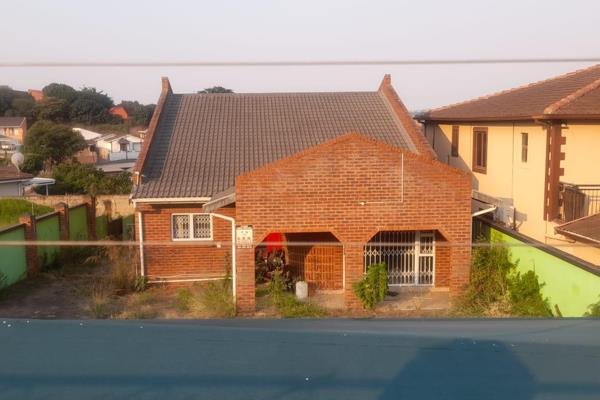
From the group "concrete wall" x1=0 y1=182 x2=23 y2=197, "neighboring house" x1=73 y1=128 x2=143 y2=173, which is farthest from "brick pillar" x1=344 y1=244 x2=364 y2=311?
"neighboring house" x1=73 y1=128 x2=143 y2=173

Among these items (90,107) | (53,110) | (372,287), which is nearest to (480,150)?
(372,287)

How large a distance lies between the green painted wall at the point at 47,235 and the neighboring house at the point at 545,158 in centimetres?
1052

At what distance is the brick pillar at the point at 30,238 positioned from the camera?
14.6 meters

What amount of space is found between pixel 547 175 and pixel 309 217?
465cm

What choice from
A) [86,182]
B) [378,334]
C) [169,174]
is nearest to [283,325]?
[378,334]

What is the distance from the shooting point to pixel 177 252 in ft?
47.1

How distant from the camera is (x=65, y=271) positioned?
1566 cm

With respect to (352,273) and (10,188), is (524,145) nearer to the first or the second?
(352,273)

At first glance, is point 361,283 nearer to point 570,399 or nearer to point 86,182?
point 570,399

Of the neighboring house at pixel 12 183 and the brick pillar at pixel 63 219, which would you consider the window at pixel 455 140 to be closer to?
the brick pillar at pixel 63 219

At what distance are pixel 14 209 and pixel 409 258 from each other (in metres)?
12.7

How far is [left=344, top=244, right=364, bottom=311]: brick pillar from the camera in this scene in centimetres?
1201

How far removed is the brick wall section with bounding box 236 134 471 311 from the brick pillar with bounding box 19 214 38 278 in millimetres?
5757

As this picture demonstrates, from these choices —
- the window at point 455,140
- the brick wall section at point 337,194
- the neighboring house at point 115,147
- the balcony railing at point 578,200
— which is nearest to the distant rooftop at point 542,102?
the window at point 455,140
